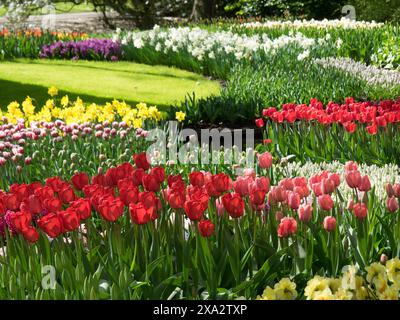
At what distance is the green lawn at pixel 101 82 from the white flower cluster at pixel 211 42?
45cm

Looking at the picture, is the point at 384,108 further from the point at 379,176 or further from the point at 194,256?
the point at 194,256

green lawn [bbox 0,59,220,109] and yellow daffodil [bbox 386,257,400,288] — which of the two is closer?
yellow daffodil [bbox 386,257,400,288]

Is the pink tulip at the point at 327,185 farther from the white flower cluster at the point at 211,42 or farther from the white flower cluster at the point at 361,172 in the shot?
the white flower cluster at the point at 211,42

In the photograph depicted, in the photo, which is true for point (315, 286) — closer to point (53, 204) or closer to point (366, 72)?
point (53, 204)

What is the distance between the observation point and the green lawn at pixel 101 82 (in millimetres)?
10969

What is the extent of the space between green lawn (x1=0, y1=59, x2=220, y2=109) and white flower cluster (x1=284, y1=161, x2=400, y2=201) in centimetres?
498

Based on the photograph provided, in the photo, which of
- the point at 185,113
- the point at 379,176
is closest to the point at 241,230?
the point at 379,176

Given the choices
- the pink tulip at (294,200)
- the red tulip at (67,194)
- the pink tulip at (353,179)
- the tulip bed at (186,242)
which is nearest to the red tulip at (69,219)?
the tulip bed at (186,242)

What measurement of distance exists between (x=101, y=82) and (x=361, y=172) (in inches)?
305

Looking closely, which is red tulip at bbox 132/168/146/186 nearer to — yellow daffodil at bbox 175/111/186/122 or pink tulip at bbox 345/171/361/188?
pink tulip at bbox 345/171/361/188

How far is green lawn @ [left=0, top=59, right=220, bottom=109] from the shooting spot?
36.0 feet

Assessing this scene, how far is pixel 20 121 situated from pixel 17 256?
10.9 feet

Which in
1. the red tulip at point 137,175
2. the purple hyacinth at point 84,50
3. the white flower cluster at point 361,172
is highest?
the red tulip at point 137,175

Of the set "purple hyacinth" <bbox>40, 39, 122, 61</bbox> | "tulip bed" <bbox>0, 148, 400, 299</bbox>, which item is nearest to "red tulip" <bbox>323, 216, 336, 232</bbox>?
"tulip bed" <bbox>0, 148, 400, 299</bbox>
